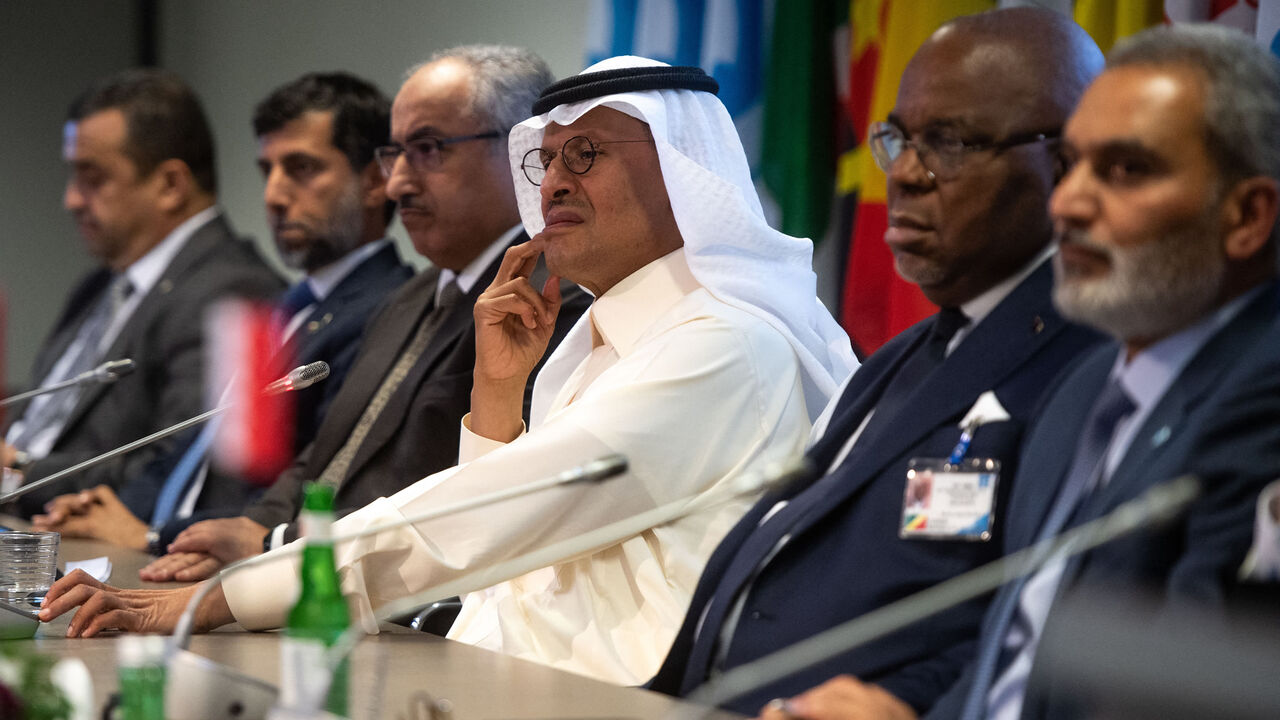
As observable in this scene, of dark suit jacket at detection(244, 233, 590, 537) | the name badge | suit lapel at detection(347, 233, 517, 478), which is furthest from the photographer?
suit lapel at detection(347, 233, 517, 478)

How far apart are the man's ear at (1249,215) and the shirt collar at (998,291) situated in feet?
1.42

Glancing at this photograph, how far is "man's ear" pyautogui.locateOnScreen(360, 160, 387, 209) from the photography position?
181 inches

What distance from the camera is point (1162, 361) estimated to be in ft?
5.41

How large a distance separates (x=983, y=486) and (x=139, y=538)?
2643mm

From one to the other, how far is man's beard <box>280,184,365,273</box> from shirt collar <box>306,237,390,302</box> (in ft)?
0.08

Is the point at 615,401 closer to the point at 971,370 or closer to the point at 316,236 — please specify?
the point at 971,370

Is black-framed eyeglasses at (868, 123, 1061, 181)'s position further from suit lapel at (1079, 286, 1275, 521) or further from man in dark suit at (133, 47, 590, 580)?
man in dark suit at (133, 47, 590, 580)

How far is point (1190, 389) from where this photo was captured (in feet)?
5.02

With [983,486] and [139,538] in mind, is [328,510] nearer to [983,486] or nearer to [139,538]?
[983,486]

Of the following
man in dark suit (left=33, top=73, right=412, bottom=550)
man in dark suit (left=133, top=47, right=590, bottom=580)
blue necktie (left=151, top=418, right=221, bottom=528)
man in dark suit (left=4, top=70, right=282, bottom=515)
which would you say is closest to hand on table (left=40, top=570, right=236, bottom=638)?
man in dark suit (left=133, top=47, right=590, bottom=580)

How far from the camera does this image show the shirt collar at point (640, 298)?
263 centimetres

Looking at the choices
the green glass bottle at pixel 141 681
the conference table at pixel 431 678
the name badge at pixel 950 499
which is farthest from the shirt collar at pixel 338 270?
the green glass bottle at pixel 141 681

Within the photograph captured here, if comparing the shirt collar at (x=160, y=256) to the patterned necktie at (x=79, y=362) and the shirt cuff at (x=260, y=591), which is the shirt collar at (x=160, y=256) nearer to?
the patterned necktie at (x=79, y=362)

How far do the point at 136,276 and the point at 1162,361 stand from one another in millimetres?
4265
